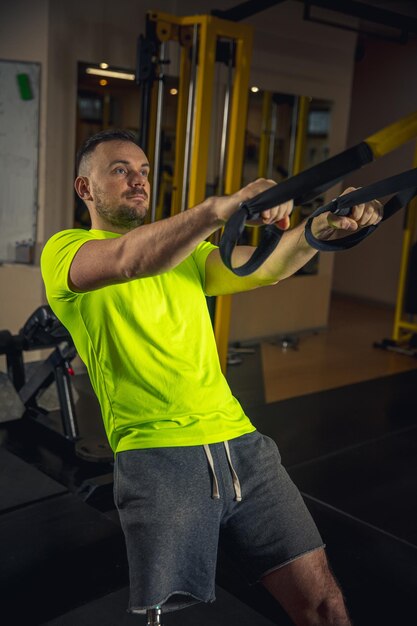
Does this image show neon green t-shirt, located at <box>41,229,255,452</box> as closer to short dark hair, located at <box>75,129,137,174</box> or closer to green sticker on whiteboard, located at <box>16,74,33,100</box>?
short dark hair, located at <box>75,129,137,174</box>

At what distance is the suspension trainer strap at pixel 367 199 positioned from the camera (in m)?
0.91

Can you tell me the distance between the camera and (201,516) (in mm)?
1270

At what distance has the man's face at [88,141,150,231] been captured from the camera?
4.43 feet

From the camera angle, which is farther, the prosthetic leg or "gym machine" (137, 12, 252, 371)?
"gym machine" (137, 12, 252, 371)

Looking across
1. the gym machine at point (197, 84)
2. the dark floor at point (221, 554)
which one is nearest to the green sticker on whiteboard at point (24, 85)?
the gym machine at point (197, 84)

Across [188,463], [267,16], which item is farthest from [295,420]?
[267,16]

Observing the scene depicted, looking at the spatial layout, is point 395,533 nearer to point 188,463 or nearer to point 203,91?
point 188,463

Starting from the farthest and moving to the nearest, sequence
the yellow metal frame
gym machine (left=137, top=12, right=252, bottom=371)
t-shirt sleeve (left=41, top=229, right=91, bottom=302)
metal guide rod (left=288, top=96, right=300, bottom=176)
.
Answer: metal guide rod (left=288, top=96, right=300, bottom=176), the yellow metal frame, gym machine (left=137, top=12, right=252, bottom=371), t-shirt sleeve (left=41, top=229, right=91, bottom=302)

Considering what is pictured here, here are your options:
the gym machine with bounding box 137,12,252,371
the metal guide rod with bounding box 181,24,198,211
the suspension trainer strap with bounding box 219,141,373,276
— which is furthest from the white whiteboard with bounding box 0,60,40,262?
the suspension trainer strap with bounding box 219,141,373,276

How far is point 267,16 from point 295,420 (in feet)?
9.45

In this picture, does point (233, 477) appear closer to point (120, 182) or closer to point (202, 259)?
→ point (202, 259)

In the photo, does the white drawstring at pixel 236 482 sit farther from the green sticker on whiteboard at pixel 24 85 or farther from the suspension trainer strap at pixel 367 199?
the green sticker on whiteboard at pixel 24 85

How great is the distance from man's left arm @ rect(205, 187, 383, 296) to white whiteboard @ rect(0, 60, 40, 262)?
2713 millimetres

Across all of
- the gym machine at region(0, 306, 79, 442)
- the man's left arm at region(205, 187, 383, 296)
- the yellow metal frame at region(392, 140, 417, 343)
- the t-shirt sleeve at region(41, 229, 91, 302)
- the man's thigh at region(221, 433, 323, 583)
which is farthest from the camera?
the yellow metal frame at region(392, 140, 417, 343)
